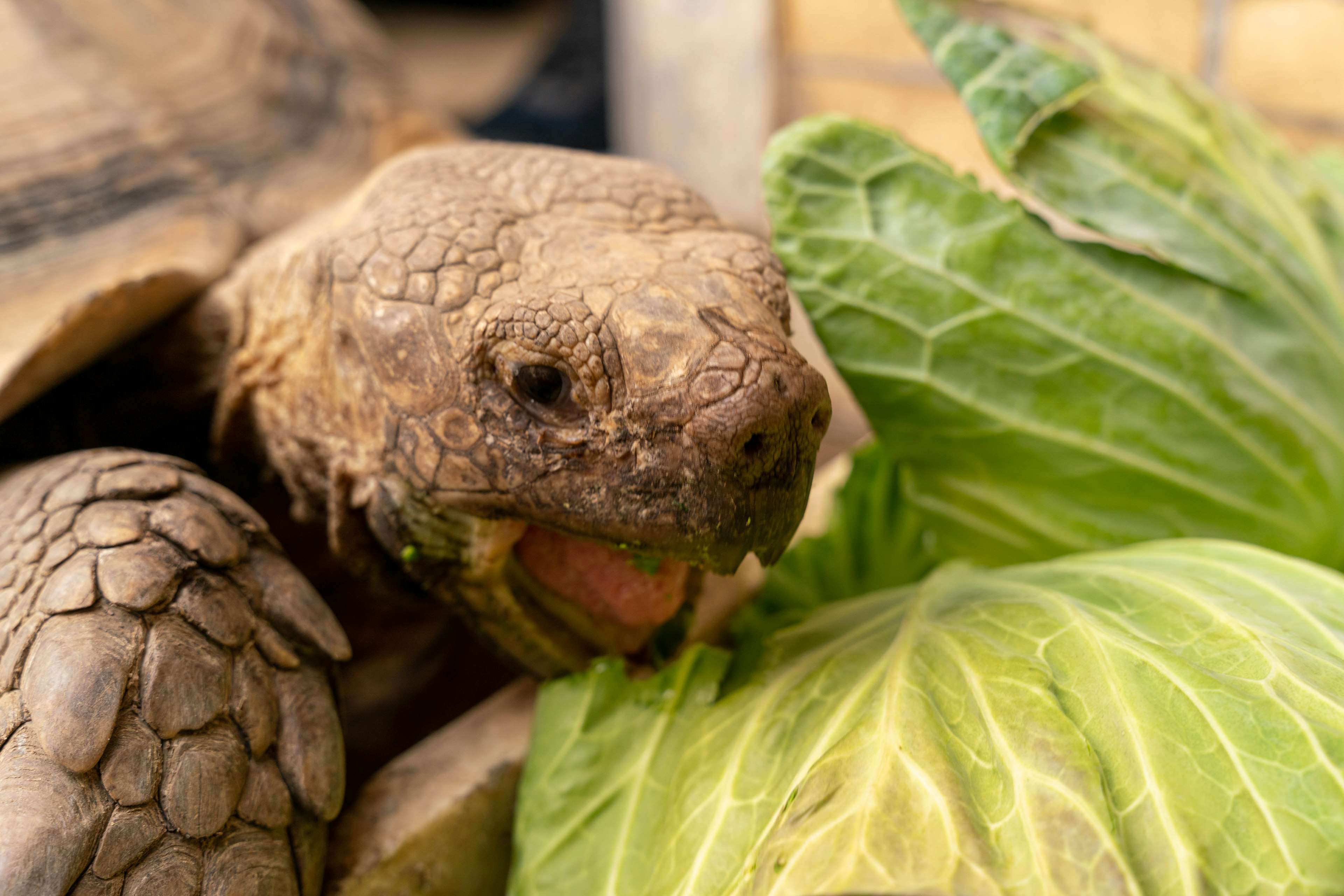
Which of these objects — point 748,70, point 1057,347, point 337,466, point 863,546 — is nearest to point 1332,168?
point 1057,347

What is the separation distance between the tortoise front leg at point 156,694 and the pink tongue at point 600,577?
0.73ft

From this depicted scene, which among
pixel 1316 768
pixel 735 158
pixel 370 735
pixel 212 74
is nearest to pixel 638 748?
pixel 370 735

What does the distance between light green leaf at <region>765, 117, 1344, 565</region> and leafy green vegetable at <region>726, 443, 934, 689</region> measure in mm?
299

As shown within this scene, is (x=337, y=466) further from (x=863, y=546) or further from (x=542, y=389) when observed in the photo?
(x=863, y=546)

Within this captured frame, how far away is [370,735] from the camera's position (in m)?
1.42

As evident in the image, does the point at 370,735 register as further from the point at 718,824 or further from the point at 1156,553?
the point at 1156,553

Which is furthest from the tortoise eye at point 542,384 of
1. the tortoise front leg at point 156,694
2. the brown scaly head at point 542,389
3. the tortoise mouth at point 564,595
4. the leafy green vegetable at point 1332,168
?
the leafy green vegetable at point 1332,168

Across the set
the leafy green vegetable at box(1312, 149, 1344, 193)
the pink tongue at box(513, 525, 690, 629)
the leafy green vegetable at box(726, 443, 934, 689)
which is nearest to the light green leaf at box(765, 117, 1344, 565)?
the leafy green vegetable at box(726, 443, 934, 689)

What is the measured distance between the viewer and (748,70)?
3.87m

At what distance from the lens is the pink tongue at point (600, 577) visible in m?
1.04

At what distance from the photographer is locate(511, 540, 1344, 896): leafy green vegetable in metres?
0.74

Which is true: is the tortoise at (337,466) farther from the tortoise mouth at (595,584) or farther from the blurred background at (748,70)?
the blurred background at (748,70)

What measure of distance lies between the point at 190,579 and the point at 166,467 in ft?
0.57

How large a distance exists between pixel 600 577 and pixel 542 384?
0.91 feet
